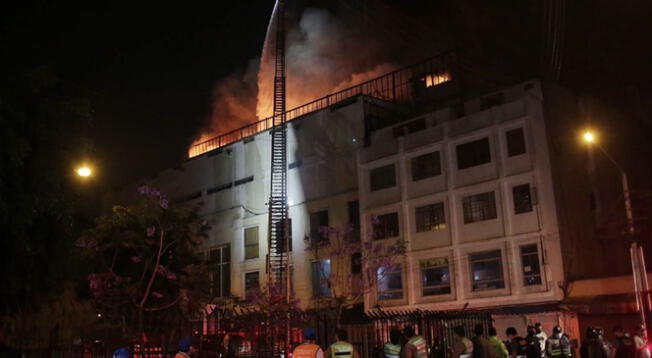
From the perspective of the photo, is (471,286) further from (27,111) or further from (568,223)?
(27,111)

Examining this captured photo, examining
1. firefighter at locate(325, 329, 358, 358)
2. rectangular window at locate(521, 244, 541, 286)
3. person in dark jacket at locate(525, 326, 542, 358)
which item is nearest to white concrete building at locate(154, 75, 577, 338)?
rectangular window at locate(521, 244, 541, 286)

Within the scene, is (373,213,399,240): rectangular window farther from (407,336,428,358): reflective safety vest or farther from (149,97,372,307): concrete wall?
(407,336,428,358): reflective safety vest

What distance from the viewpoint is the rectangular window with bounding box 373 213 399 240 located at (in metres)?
35.8

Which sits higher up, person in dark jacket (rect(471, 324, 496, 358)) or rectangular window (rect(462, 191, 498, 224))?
rectangular window (rect(462, 191, 498, 224))

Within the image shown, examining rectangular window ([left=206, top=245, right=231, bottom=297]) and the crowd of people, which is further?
rectangular window ([left=206, top=245, right=231, bottom=297])

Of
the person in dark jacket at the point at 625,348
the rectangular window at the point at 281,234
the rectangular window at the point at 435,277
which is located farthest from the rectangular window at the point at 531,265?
the person in dark jacket at the point at 625,348

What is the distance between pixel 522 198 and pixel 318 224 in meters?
13.7

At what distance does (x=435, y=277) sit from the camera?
3384 centimetres

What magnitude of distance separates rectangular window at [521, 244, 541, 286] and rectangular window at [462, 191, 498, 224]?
7.97ft

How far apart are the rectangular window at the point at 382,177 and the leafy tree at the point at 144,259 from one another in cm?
1223

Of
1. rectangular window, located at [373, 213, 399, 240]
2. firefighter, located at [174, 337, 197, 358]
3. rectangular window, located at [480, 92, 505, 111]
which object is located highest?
rectangular window, located at [480, 92, 505, 111]

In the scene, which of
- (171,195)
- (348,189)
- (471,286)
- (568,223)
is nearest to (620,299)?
(568,223)

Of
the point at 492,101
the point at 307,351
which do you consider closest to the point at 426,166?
the point at 492,101

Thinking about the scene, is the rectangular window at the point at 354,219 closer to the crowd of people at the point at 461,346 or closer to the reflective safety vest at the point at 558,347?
the reflective safety vest at the point at 558,347
